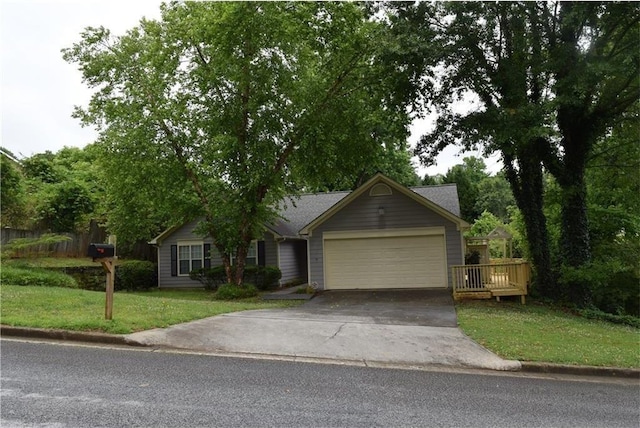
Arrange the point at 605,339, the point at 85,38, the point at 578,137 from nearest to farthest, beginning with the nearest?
1. the point at 605,339
2. the point at 578,137
3. the point at 85,38

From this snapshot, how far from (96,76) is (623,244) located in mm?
20137

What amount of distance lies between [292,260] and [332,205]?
10.8ft

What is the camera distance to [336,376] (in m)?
5.91

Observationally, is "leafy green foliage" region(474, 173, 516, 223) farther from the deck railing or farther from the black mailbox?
the black mailbox

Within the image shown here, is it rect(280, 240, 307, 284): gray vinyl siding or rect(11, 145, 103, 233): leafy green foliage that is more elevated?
rect(11, 145, 103, 233): leafy green foliage

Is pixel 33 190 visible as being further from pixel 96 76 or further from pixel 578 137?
pixel 578 137

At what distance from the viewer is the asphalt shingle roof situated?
1906cm

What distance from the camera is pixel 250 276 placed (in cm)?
1934

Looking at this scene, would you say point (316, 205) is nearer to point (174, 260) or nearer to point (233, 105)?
point (174, 260)

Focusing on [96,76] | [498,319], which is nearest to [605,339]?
[498,319]

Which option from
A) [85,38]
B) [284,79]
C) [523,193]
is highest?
[85,38]

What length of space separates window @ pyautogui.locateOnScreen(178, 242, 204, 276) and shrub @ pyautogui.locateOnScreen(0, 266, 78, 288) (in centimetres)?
706

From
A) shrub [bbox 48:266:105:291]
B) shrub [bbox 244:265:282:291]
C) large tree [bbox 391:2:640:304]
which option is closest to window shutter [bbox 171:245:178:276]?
shrub [bbox 48:266:105:291]

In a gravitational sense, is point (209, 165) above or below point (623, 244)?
above
